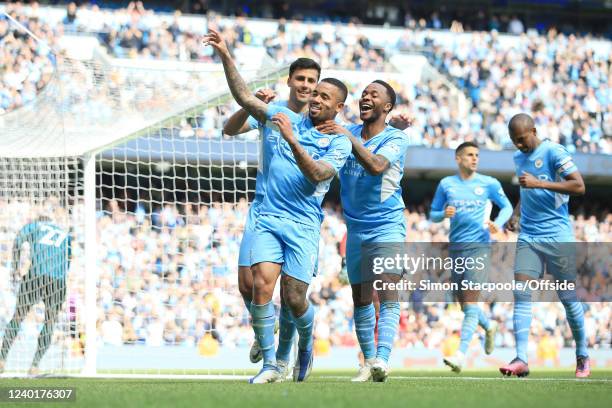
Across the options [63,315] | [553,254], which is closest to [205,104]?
[63,315]

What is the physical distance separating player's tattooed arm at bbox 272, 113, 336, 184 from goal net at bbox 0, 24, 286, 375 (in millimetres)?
3810

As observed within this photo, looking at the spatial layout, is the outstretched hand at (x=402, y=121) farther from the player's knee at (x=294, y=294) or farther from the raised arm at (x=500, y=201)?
the raised arm at (x=500, y=201)

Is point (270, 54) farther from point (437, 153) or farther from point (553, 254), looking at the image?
point (553, 254)

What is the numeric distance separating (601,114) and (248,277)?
2362 centimetres

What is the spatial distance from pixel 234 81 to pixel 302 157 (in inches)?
32.1

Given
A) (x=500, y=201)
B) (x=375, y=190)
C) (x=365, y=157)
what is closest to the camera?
(x=365, y=157)

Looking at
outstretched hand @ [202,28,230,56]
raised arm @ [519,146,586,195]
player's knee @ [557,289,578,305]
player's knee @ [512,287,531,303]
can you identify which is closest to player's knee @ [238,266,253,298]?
outstretched hand @ [202,28,230,56]

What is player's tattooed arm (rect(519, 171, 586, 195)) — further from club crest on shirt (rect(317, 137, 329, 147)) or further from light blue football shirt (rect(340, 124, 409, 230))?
club crest on shirt (rect(317, 137, 329, 147))

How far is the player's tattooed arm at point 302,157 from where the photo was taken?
721cm

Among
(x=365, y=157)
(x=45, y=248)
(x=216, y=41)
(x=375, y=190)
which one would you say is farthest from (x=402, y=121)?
(x=45, y=248)

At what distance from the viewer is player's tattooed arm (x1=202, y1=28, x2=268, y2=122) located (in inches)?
288

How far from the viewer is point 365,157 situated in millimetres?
8141

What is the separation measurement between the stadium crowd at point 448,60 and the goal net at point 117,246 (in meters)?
10.5

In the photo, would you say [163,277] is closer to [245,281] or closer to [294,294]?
[245,281]
